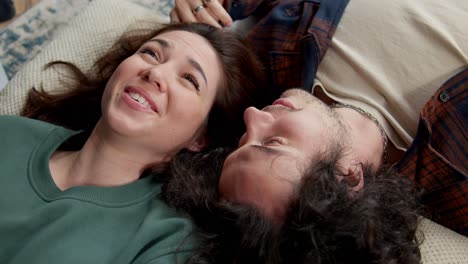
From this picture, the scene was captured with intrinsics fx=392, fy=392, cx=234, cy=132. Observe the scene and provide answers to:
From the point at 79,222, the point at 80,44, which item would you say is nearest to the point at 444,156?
the point at 79,222

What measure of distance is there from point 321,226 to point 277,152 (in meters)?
0.18

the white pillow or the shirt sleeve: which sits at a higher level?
the shirt sleeve

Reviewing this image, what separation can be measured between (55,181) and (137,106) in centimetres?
31

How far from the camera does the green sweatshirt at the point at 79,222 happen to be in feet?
2.91

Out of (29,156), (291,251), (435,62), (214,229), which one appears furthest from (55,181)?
(435,62)

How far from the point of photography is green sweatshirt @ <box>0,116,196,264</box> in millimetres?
888

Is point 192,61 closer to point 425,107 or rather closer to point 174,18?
point 174,18

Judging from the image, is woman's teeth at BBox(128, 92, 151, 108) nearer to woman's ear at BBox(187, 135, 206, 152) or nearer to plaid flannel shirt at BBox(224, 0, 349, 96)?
woman's ear at BBox(187, 135, 206, 152)

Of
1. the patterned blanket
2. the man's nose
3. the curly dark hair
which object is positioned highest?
the man's nose

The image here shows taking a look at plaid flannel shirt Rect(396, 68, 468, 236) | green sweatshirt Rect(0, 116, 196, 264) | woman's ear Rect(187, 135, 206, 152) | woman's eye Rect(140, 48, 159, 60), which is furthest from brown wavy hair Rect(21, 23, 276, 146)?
plaid flannel shirt Rect(396, 68, 468, 236)

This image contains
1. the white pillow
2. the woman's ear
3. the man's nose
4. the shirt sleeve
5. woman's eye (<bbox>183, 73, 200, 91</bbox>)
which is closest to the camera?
the man's nose

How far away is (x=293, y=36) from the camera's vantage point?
1348 millimetres

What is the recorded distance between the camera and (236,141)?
4.07 feet

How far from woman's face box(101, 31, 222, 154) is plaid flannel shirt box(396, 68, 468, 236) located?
0.60 metres
